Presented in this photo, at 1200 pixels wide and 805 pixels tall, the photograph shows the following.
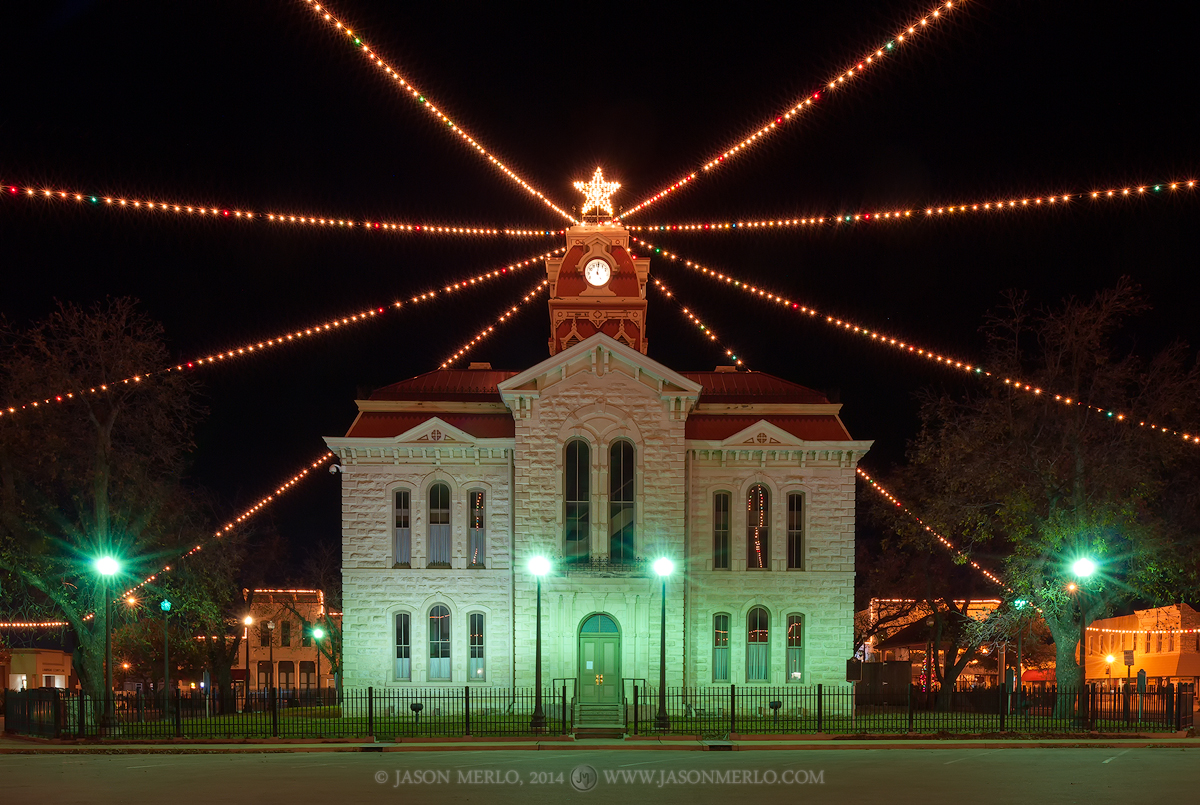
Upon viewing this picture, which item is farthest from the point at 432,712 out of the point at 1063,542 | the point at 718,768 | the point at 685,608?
the point at 1063,542

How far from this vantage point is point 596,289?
41.1 metres

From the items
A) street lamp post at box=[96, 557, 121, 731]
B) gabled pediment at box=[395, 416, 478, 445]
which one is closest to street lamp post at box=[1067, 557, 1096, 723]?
gabled pediment at box=[395, 416, 478, 445]

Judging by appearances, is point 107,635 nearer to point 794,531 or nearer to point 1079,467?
point 794,531

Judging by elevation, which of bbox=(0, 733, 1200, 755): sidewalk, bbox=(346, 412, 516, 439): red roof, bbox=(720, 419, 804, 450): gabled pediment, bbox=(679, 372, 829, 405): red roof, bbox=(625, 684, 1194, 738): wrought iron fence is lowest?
bbox=(625, 684, 1194, 738): wrought iron fence

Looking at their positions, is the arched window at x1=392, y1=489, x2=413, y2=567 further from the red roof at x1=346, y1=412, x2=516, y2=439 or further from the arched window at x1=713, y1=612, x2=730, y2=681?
the arched window at x1=713, y1=612, x2=730, y2=681

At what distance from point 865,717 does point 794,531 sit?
19.7 feet

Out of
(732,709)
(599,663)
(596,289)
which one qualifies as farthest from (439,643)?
(596,289)

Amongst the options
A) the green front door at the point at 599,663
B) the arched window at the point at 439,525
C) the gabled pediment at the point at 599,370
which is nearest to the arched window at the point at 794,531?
the gabled pediment at the point at 599,370

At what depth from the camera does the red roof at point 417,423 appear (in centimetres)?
3531

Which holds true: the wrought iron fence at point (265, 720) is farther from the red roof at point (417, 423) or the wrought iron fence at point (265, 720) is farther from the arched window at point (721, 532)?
the red roof at point (417, 423)

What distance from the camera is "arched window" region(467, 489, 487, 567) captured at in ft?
116

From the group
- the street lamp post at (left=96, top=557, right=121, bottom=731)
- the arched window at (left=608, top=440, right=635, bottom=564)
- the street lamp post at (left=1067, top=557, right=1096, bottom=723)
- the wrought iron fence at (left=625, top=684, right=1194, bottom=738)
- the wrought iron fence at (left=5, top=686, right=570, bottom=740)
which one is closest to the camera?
the wrought iron fence at (left=5, top=686, right=570, bottom=740)

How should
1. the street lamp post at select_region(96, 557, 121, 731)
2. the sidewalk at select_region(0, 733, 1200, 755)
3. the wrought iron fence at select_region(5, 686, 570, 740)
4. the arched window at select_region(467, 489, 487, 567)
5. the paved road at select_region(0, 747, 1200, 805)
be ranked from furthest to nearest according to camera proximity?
the arched window at select_region(467, 489, 487, 567) → the street lamp post at select_region(96, 557, 121, 731) → the wrought iron fence at select_region(5, 686, 570, 740) → the sidewalk at select_region(0, 733, 1200, 755) → the paved road at select_region(0, 747, 1200, 805)

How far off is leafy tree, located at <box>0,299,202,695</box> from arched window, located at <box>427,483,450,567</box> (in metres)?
6.93
